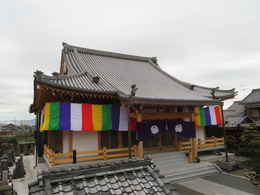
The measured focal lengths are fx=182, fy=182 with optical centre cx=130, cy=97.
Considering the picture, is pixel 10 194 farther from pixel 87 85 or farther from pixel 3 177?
pixel 87 85

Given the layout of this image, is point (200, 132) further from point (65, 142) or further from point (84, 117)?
point (65, 142)

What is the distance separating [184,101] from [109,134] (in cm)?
438

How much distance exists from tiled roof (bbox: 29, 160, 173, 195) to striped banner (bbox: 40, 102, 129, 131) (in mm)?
6121

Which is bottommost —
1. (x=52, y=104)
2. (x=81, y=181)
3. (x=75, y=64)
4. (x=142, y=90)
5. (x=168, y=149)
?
(x=168, y=149)

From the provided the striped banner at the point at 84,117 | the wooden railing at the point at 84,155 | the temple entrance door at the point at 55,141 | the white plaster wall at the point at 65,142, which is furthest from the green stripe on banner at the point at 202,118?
the temple entrance door at the point at 55,141

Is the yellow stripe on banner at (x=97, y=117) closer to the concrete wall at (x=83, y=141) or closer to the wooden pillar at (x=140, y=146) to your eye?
the concrete wall at (x=83, y=141)

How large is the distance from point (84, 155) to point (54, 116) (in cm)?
244

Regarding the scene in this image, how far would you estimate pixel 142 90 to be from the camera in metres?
10.5

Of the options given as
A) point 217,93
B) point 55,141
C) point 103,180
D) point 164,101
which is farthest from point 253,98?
point 103,180

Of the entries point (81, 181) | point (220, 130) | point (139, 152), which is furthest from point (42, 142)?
point (220, 130)

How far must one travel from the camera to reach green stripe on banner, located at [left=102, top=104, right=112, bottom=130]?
9234 millimetres

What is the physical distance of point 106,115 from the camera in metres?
9.38

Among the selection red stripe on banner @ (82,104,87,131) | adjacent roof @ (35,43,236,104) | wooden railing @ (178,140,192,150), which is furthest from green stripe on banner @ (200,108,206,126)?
red stripe on banner @ (82,104,87,131)

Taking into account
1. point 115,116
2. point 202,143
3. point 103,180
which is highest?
point 115,116
